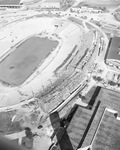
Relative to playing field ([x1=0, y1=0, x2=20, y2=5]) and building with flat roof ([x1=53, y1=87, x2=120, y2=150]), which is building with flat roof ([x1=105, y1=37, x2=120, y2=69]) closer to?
building with flat roof ([x1=53, y1=87, x2=120, y2=150])

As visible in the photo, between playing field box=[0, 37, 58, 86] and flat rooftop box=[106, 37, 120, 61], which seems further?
flat rooftop box=[106, 37, 120, 61]

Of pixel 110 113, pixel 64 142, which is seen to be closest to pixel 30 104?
pixel 64 142

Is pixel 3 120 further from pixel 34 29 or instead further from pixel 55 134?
pixel 34 29

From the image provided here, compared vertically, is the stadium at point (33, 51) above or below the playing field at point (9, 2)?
below

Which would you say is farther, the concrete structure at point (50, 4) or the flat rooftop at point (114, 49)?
the concrete structure at point (50, 4)

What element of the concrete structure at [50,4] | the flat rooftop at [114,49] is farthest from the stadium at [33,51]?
the concrete structure at [50,4]

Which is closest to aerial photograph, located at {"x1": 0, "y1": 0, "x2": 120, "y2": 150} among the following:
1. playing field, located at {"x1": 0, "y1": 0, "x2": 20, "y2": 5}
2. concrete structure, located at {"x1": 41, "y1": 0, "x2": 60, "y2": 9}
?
concrete structure, located at {"x1": 41, "y1": 0, "x2": 60, "y2": 9}

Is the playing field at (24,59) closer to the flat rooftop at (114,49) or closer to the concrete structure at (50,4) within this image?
the flat rooftop at (114,49)
